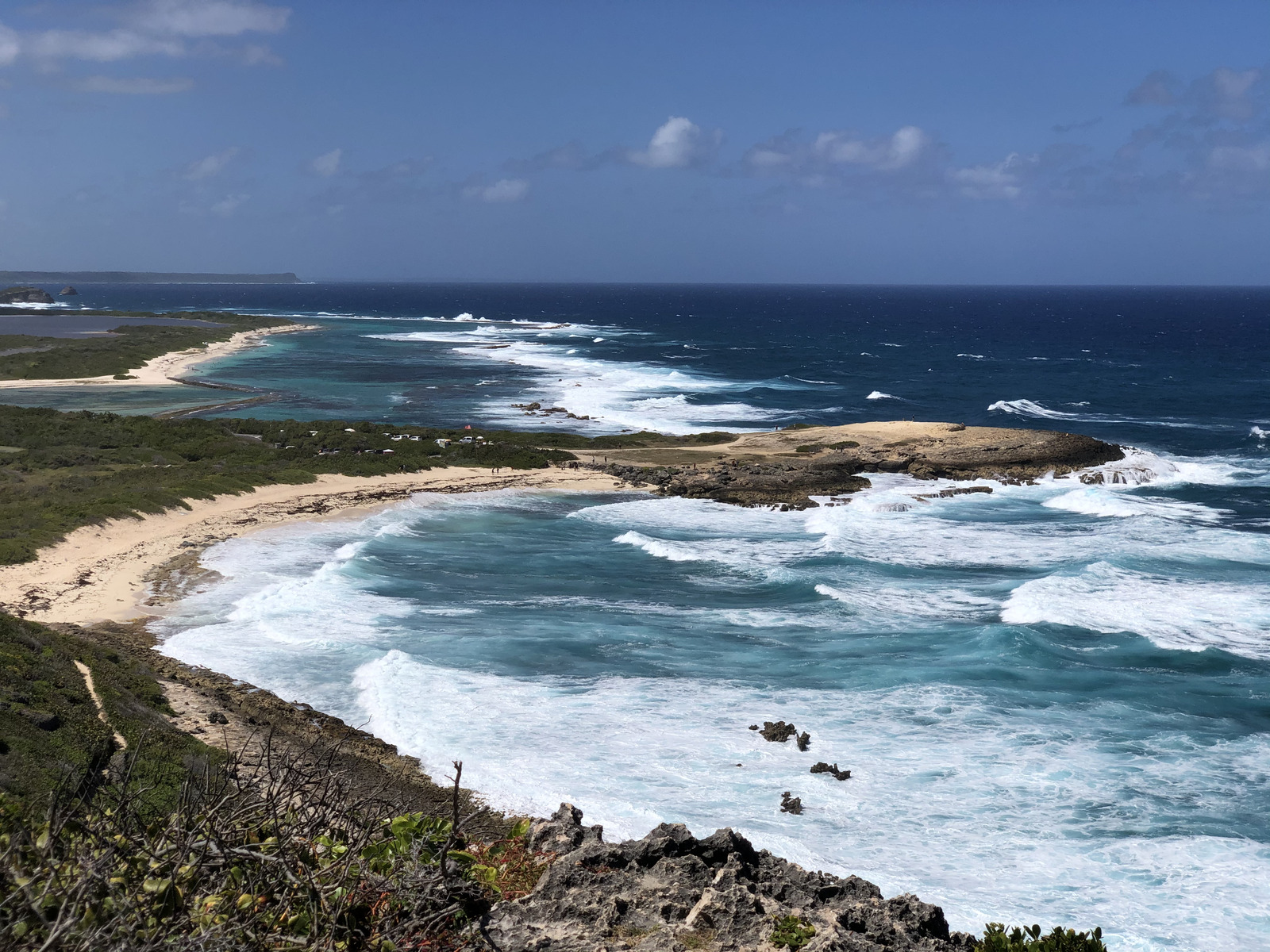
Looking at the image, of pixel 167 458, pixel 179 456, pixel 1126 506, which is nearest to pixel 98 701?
pixel 167 458

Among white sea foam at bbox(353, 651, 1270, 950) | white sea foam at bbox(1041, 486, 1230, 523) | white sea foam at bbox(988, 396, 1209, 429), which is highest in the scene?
white sea foam at bbox(988, 396, 1209, 429)

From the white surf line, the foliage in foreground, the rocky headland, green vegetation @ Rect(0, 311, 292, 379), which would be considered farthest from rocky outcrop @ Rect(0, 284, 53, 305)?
the foliage in foreground

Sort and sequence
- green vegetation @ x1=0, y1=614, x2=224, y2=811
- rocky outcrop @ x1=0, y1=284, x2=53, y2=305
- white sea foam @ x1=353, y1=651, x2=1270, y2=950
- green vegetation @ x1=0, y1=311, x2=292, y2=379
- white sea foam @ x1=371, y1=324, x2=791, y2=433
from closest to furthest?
green vegetation @ x1=0, y1=614, x2=224, y2=811
white sea foam @ x1=353, y1=651, x2=1270, y2=950
white sea foam @ x1=371, y1=324, x2=791, y2=433
green vegetation @ x1=0, y1=311, x2=292, y2=379
rocky outcrop @ x1=0, y1=284, x2=53, y2=305

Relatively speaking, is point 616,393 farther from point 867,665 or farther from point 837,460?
point 867,665

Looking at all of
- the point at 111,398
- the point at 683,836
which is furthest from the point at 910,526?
the point at 111,398

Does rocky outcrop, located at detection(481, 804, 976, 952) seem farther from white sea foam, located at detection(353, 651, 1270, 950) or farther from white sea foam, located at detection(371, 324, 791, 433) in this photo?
white sea foam, located at detection(371, 324, 791, 433)

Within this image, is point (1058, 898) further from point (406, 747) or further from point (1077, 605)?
point (1077, 605)

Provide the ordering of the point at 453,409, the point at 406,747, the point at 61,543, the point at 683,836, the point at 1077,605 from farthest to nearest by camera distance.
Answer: the point at 453,409, the point at 61,543, the point at 1077,605, the point at 406,747, the point at 683,836
